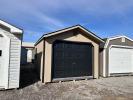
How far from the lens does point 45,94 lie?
8258 mm

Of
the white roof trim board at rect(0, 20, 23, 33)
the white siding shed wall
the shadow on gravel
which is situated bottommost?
the shadow on gravel

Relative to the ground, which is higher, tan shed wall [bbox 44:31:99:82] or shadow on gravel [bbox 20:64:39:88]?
tan shed wall [bbox 44:31:99:82]

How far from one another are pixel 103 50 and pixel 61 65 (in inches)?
171

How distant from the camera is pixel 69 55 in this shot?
1216 centimetres

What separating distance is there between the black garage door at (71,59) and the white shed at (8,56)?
3066 millimetres

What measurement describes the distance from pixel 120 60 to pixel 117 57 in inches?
19.2

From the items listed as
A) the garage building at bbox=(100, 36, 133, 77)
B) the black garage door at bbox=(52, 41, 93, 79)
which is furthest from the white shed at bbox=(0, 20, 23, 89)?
the garage building at bbox=(100, 36, 133, 77)

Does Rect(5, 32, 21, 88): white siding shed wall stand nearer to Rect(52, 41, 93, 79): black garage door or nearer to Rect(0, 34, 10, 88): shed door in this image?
Rect(0, 34, 10, 88): shed door

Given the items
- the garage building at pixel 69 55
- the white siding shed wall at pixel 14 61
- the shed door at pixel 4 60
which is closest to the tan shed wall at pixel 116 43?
the garage building at pixel 69 55

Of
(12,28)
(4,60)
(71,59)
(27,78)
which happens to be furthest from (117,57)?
(4,60)

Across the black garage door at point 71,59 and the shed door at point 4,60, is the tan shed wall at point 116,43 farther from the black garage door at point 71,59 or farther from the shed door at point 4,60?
the shed door at point 4,60

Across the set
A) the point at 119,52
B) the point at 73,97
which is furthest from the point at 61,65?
the point at 119,52

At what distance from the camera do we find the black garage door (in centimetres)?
1161

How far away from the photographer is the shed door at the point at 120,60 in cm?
1453
